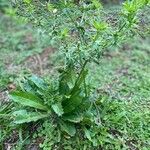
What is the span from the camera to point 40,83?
3783 millimetres

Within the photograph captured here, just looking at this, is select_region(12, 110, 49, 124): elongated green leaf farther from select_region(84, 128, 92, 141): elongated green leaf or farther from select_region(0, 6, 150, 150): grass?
select_region(84, 128, 92, 141): elongated green leaf

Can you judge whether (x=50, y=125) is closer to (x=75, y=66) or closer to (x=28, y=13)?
(x=75, y=66)

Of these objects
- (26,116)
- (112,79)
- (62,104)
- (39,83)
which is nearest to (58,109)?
(62,104)

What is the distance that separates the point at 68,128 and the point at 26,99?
46 cm

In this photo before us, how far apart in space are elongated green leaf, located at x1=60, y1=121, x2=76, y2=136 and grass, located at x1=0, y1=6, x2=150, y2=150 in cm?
10

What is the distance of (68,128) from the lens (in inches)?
136

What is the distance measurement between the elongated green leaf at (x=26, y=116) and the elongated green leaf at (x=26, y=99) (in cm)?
7

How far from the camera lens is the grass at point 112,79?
3.57m

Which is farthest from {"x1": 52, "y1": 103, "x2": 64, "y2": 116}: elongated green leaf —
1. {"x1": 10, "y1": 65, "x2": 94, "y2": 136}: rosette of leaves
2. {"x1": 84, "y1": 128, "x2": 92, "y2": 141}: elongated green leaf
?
{"x1": 84, "y1": 128, "x2": 92, "y2": 141}: elongated green leaf

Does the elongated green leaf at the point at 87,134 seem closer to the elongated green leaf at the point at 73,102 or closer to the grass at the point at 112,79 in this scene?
the grass at the point at 112,79

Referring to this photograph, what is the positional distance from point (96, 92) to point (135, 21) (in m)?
1.17

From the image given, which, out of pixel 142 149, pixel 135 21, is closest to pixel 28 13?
pixel 135 21

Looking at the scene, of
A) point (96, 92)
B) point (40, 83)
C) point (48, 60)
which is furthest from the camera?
point (48, 60)

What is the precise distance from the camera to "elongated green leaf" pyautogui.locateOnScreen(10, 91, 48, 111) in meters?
3.49
